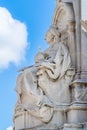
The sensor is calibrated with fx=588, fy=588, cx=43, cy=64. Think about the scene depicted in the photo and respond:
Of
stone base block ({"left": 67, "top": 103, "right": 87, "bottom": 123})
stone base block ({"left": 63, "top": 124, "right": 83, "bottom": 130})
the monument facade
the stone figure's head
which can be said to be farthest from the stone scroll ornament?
stone base block ({"left": 63, "top": 124, "right": 83, "bottom": 130})

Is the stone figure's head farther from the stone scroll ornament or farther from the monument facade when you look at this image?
the stone scroll ornament

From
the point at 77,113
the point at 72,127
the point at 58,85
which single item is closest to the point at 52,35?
the point at 58,85

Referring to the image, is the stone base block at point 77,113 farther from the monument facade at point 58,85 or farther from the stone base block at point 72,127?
the stone base block at point 72,127

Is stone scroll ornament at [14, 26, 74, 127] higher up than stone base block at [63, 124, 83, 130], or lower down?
higher up

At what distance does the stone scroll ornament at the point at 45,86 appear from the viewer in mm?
19000

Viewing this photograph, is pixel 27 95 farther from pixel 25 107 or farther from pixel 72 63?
pixel 72 63

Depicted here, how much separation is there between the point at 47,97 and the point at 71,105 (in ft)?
2.94

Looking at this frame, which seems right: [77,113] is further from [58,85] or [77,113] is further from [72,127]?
[58,85]

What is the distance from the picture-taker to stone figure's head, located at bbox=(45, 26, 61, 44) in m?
20.5

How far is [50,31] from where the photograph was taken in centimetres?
2075

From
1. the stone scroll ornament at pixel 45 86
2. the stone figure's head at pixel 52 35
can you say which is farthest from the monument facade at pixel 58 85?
the stone figure's head at pixel 52 35

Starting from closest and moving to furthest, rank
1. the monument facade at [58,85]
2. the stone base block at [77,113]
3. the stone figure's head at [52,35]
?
1. the stone base block at [77,113]
2. the monument facade at [58,85]
3. the stone figure's head at [52,35]

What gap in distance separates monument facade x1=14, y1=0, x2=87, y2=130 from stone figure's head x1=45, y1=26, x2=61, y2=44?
0.35m

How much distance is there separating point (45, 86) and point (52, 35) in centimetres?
233
